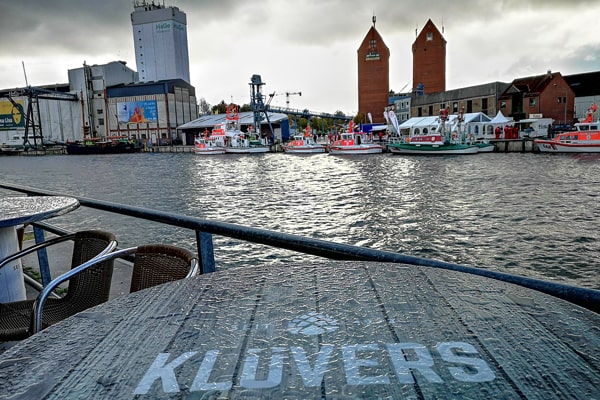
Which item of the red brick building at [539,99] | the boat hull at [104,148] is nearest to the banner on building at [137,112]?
the boat hull at [104,148]

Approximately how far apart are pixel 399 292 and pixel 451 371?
0.43 m

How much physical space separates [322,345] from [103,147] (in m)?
62.8

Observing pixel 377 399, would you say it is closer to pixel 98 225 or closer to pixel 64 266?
pixel 64 266

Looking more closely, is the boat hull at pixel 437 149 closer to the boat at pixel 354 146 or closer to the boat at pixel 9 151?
the boat at pixel 354 146

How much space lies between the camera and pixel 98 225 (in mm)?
12211

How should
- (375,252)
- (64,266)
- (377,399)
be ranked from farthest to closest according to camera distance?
1. (64,266)
2. (375,252)
3. (377,399)

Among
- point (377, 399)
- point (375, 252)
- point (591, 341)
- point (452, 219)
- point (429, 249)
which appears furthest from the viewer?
point (452, 219)

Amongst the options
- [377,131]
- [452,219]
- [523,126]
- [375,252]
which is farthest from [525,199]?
[377,131]

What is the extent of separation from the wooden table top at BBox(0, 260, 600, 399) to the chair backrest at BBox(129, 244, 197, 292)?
0.55 m

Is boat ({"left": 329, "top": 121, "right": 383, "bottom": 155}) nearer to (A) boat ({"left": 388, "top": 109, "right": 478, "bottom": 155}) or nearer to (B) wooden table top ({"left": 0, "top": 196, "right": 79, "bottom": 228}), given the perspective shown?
(A) boat ({"left": 388, "top": 109, "right": 478, "bottom": 155})

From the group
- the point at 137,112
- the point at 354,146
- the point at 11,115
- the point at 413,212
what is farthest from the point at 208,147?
the point at 11,115

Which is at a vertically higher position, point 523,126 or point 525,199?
point 523,126

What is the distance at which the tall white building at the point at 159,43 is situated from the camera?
254 ft

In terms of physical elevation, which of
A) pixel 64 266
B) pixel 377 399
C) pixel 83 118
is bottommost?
pixel 64 266
